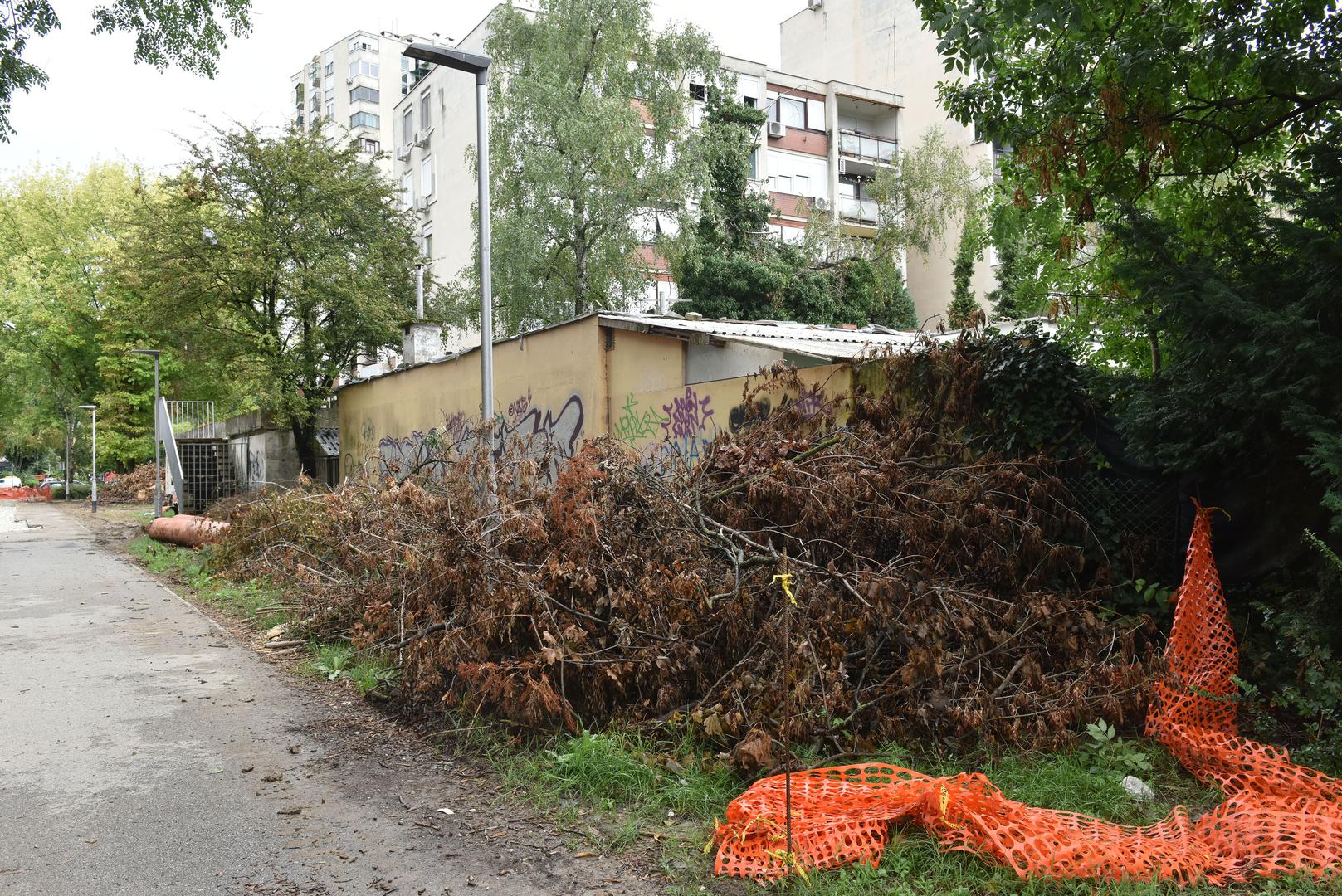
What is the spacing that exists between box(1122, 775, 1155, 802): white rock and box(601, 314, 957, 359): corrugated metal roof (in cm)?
541

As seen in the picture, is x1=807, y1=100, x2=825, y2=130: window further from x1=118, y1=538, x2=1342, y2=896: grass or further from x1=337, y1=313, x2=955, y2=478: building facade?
x1=118, y1=538, x2=1342, y2=896: grass

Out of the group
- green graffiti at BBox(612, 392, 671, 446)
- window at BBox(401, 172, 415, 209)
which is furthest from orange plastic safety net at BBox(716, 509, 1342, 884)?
window at BBox(401, 172, 415, 209)

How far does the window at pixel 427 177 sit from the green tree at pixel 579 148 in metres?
13.2

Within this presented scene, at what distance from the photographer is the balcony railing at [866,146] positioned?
4041 cm

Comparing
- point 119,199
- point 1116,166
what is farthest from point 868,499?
point 119,199

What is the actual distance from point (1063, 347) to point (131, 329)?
3972cm

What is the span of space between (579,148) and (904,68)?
2289cm

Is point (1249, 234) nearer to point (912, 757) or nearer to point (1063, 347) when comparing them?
point (1063, 347)

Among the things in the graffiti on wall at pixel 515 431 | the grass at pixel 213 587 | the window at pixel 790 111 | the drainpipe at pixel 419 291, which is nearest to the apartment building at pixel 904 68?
the window at pixel 790 111

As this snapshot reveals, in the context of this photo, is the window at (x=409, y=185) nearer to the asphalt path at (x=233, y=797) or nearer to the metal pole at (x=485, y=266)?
the metal pole at (x=485, y=266)

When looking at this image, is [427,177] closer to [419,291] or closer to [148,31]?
[419,291]

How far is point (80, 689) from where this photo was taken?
7.37 meters

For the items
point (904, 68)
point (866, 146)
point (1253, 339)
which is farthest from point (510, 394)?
point (904, 68)

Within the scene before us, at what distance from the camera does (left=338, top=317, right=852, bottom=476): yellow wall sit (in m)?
10.8
